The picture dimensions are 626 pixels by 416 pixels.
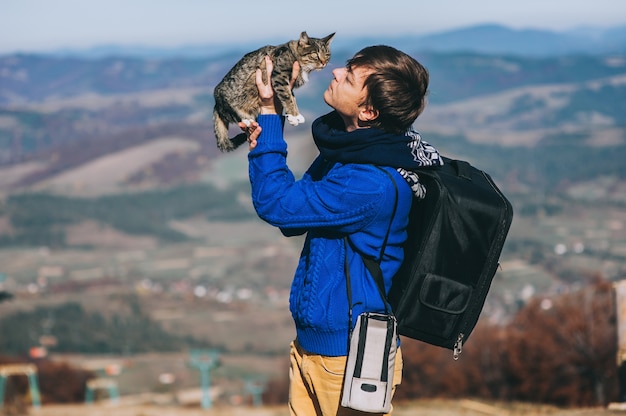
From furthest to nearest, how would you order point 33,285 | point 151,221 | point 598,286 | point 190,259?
point 151,221, point 190,259, point 33,285, point 598,286

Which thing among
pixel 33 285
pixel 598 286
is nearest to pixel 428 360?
pixel 598 286

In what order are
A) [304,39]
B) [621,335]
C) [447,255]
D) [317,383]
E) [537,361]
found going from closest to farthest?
[447,255] < [317,383] < [304,39] < [621,335] < [537,361]

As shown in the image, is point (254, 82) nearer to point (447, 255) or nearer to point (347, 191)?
point (347, 191)

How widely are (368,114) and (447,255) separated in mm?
717

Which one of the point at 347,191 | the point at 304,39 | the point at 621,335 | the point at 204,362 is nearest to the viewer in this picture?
the point at 347,191

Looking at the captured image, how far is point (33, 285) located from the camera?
359ft

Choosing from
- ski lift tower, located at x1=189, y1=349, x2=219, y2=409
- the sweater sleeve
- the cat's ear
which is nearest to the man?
the sweater sleeve

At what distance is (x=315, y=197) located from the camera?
11.2 feet

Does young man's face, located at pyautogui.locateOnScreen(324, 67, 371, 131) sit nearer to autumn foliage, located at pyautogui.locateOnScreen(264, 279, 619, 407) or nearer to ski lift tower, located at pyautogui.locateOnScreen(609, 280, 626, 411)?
ski lift tower, located at pyautogui.locateOnScreen(609, 280, 626, 411)

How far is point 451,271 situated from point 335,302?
54 cm

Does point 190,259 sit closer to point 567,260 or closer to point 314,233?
point 567,260

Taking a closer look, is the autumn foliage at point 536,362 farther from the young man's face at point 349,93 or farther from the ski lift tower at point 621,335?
the young man's face at point 349,93

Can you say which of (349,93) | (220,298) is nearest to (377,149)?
(349,93)

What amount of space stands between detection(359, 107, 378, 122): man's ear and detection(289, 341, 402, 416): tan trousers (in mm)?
1086
